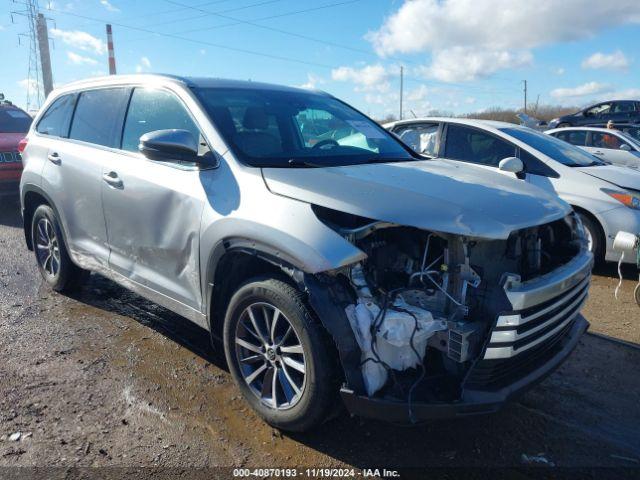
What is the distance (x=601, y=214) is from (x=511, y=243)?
367cm

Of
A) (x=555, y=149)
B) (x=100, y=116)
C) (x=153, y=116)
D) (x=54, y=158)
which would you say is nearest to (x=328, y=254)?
(x=153, y=116)

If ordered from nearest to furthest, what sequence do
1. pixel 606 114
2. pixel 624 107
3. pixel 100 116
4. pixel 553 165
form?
pixel 100 116, pixel 553 165, pixel 624 107, pixel 606 114

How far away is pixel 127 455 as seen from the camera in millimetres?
2734

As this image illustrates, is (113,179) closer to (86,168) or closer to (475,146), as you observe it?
(86,168)

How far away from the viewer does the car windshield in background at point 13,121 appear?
32.5 feet

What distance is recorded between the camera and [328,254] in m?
2.44

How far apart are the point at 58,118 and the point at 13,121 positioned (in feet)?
21.0

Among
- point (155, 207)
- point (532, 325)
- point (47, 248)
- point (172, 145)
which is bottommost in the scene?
point (47, 248)

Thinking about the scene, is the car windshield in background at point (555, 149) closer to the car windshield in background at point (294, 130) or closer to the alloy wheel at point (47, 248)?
the car windshield in background at point (294, 130)

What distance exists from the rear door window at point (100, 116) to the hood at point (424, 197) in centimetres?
168

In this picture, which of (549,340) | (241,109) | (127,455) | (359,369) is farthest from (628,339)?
(127,455)

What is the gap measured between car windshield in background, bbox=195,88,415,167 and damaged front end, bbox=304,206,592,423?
827 mm

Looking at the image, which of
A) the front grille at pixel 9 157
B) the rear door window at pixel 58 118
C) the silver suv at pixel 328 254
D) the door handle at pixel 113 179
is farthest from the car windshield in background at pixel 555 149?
the front grille at pixel 9 157

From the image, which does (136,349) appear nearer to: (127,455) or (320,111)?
(127,455)
